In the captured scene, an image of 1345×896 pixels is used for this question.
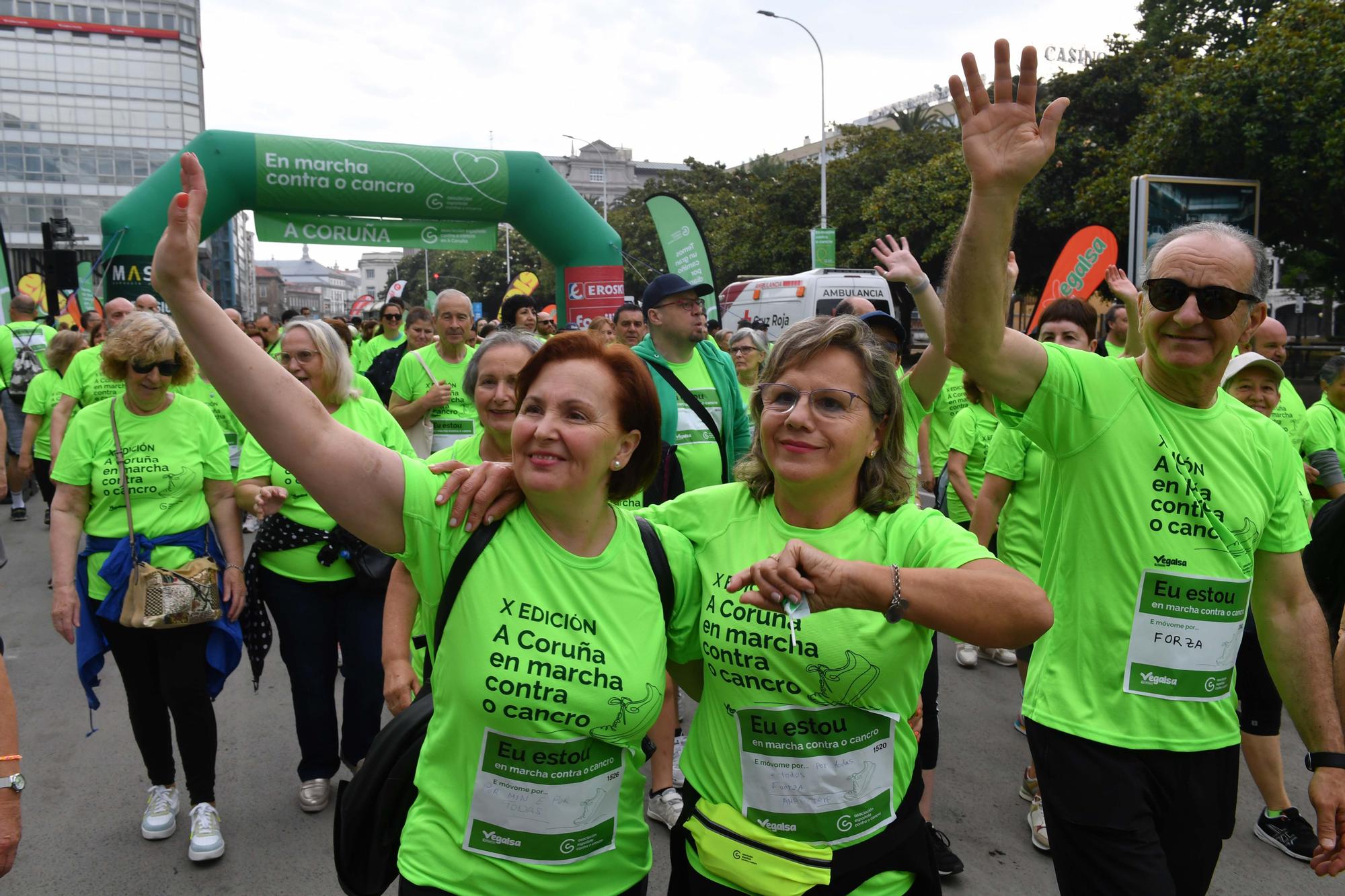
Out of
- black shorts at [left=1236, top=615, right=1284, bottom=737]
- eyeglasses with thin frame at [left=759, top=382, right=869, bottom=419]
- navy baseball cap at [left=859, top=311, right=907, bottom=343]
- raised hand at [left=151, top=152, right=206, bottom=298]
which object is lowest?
black shorts at [left=1236, top=615, right=1284, bottom=737]

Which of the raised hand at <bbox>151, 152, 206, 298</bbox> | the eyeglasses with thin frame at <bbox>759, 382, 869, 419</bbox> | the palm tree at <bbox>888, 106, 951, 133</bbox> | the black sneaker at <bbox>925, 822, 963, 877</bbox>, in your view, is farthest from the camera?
the palm tree at <bbox>888, 106, 951, 133</bbox>

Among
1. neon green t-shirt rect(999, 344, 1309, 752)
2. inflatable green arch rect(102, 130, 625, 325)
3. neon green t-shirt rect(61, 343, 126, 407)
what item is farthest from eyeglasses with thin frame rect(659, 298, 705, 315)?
inflatable green arch rect(102, 130, 625, 325)

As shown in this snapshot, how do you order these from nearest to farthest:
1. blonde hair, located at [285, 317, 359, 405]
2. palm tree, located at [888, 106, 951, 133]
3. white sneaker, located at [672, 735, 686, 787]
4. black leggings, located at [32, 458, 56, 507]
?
1. blonde hair, located at [285, 317, 359, 405]
2. white sneaker, located at [672, 735, 686, 787]
3. black leggings, located at [32, 458, 56, 507]
4. palm tree, located at [888, 106, 951, 133]

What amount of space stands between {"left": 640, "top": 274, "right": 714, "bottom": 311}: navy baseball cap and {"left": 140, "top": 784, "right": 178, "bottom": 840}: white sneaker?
3062 millimetres

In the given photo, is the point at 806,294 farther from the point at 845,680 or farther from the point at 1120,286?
the point at 845,680

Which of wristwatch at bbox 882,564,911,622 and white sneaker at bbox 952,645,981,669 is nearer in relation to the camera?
wristwatch at bbox 882,564,911,622

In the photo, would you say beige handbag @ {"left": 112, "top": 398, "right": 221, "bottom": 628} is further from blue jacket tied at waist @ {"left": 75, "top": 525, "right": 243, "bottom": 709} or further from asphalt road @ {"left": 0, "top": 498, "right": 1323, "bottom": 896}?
asphalt road @ {"left": 0, "top": 498, "right": 1323, "bottom": 896}

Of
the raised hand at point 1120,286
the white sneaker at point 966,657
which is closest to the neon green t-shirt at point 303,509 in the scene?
the raised hand at point 1120,286

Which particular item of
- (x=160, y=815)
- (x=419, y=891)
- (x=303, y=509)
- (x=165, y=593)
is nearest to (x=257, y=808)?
(x=160, y=815)

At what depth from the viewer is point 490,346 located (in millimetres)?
3658

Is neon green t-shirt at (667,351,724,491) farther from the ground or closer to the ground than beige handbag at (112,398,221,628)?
farther from the ground

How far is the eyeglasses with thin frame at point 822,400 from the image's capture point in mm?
2096

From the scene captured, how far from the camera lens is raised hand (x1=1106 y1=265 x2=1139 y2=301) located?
14.7 feet

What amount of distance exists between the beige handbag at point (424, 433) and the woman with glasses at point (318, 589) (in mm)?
1866
